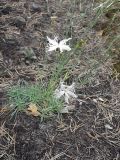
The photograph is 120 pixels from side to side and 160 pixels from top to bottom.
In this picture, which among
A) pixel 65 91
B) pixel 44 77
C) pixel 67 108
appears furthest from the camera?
pixel 44 77

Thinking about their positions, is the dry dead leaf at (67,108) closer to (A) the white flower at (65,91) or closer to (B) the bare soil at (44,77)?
(B) the bare soil at (44,77)

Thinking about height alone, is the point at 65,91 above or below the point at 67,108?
above

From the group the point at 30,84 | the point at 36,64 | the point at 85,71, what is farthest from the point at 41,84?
the point at 85,71

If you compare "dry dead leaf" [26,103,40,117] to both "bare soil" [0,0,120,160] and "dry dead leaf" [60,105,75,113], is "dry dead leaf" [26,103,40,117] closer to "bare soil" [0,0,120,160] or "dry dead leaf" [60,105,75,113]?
"bare soil" [0,0,120,160]

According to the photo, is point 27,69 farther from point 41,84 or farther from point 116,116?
point 116,116

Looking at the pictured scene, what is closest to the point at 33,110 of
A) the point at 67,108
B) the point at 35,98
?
the point at 35,98

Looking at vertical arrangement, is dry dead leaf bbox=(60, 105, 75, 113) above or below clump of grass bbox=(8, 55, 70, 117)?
below

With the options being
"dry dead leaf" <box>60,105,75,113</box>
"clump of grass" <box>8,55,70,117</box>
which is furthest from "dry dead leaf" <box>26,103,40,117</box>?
"dry dead leaf" <box>60,105,75,113</box>

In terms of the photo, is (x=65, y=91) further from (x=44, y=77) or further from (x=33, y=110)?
(x=44, y=77)

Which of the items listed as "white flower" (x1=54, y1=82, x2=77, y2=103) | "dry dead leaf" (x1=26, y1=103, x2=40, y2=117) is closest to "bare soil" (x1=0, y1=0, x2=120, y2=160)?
"dry dead leaf" (x1=26, y1=103, x2=40, y2=117)

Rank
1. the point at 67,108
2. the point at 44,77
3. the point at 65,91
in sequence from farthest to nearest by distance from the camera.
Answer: the point at 44,77
the point at 67,108
the point at 65,91

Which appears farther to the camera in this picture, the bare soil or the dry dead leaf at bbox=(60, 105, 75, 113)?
the dry dead leaf at bbox=(60, 105, 75, 113)
